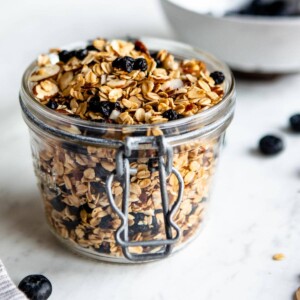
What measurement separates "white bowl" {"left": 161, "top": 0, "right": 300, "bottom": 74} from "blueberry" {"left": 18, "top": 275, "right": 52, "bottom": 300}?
1.91 feet

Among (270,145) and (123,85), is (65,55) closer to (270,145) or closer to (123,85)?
(123,85)

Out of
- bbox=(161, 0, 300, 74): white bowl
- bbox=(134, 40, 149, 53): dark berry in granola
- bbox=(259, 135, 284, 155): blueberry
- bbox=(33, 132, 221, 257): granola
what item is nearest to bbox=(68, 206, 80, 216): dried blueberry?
bbox=(33, 132, 221, 257): granola

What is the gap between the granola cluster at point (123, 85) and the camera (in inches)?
26.9

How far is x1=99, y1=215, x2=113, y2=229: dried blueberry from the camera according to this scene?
70cm

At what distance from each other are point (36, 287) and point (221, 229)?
273 mm

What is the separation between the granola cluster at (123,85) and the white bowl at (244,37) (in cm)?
29

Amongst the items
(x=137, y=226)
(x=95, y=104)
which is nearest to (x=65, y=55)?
(x=95, y=104)

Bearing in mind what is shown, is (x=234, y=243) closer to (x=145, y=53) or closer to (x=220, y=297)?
(x=220, y=297)

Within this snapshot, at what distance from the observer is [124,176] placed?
639 mm

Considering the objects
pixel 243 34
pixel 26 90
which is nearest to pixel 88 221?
pixel 26 90

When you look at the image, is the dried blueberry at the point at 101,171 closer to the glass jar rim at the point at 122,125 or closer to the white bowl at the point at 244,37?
the glass jar rim at the point at 122,125

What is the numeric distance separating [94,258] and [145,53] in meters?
0.28

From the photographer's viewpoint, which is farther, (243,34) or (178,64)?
(243,34)

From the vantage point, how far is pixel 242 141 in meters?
1.02
